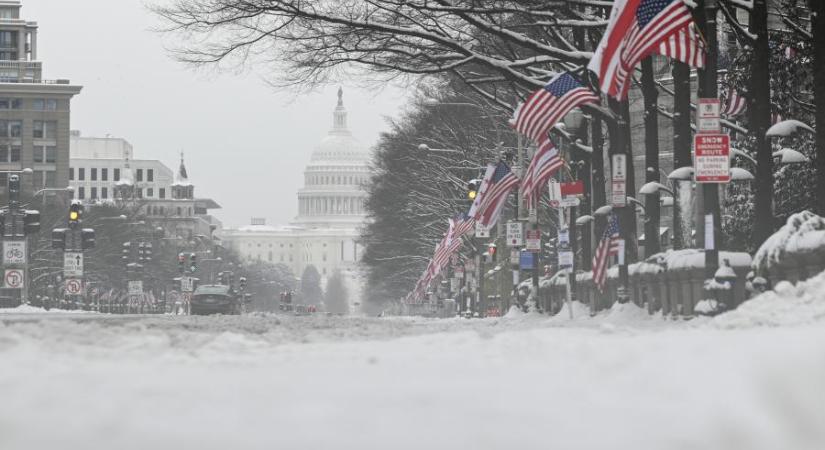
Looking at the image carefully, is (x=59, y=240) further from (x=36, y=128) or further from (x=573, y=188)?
(x=36, y=128)

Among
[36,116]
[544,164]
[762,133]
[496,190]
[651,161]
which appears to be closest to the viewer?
[762,133]

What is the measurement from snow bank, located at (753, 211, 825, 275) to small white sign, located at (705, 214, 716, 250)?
66.7 inches

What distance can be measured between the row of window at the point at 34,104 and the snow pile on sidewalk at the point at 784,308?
614ft

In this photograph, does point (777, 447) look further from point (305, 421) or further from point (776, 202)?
point (776, 202)

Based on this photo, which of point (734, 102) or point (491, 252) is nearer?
point (734, 102)

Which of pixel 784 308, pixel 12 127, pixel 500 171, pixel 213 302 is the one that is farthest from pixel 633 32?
pixel 12 127

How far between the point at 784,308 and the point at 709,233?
8.88 metres

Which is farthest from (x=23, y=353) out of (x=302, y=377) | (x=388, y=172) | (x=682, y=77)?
(x=388, y=172)

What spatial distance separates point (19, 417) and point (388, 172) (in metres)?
89.0

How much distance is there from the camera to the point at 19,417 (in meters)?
6.39

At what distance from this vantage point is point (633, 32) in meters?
26.3

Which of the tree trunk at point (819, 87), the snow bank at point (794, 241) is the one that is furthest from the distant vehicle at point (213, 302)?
the snow bank at point (794, 241)

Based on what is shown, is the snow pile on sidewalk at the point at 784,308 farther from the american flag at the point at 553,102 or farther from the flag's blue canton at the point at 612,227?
the flag's blue canton at the point at 612,227

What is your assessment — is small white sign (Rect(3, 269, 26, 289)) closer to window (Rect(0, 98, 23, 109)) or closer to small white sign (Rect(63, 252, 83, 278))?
small white sign (Rect(63, 252, 83, 278))
